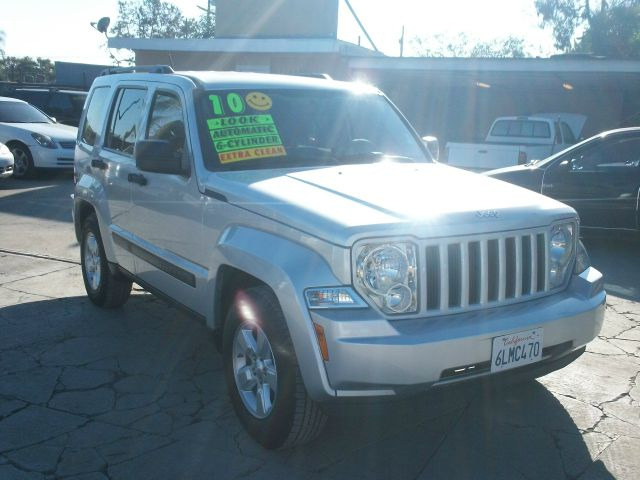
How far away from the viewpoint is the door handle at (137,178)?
5078 mm

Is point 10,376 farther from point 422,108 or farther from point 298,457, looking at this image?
point 422,108

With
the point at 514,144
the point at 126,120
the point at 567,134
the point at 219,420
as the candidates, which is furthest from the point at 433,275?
the point at 567,134

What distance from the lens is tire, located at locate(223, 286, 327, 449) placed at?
137 inches

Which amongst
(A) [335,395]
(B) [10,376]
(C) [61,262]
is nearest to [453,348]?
(A) [335,395]

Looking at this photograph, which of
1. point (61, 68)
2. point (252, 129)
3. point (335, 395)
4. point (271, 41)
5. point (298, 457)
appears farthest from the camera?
point (61, 68)

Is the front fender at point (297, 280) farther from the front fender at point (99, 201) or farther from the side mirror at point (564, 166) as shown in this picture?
the side mirror at point (564, 166)

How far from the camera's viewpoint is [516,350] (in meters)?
3.47

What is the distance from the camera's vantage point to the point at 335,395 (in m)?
3.24

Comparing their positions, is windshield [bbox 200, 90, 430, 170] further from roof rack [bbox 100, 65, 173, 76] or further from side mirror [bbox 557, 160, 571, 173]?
side mirror [bbox 557, 160, 571, 173]

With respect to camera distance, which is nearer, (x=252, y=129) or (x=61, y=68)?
(x=252, y=129)

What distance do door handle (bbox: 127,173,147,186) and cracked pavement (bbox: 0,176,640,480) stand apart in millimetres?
1249

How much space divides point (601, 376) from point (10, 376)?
13.0 feet

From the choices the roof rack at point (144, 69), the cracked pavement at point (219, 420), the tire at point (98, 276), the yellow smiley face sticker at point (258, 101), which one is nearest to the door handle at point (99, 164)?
the tire at point (98, 276)

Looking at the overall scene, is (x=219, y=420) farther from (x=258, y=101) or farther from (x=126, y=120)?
(x=126, y=120)
